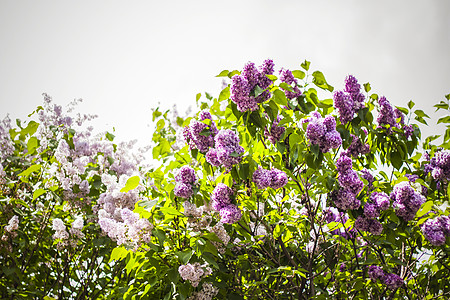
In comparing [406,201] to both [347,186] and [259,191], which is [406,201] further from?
[259,191]

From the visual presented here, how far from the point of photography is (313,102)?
2.73 metres

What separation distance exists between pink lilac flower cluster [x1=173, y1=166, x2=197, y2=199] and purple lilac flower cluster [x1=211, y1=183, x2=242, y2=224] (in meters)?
0.18

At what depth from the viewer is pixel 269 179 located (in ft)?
7.46

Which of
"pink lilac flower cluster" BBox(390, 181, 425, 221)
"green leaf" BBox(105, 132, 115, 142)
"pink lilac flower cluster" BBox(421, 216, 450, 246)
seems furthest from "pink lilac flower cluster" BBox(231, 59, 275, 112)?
"green leaf" BBox(105, 132, 115, 142)

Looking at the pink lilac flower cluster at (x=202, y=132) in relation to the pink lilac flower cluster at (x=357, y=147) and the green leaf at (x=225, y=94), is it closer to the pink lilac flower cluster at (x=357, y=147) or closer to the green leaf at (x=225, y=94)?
the green leaf at (x=225, y=94)

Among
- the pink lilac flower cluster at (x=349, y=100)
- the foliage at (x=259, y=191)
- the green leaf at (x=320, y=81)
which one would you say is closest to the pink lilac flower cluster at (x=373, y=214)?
the foliage at (x=259, y=191)

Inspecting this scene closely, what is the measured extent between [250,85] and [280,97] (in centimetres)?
22

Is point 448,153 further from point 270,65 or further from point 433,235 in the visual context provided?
point 270,65

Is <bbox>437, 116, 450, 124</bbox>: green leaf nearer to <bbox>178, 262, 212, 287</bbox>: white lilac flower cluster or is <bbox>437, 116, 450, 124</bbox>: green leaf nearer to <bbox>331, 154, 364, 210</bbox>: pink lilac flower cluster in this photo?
<bbox>331, 154, 364, 210</bbox>: pink lilac flower cluster

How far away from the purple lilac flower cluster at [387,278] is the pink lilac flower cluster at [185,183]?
1786 mm

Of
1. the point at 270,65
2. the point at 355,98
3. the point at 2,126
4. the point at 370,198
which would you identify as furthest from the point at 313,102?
the point at 2,126

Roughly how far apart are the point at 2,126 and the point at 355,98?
505 centimetres

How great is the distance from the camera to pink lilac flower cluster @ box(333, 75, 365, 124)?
266 centimetres

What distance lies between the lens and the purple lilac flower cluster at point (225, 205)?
Answer: 226 centimetres
